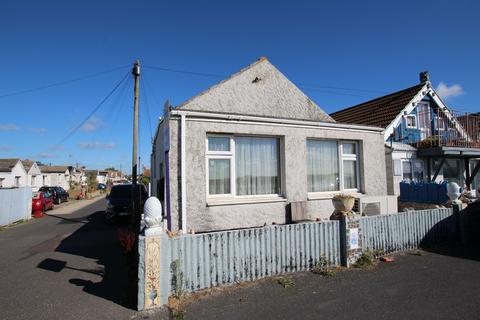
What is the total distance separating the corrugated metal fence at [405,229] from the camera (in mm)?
6336

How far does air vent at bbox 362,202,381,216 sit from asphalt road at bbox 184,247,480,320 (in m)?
2.45

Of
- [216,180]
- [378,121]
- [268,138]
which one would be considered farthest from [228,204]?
[378,121]

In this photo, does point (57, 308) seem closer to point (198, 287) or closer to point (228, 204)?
point (198, 287)

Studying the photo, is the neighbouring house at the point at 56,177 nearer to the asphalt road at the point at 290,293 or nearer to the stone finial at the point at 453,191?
the asphalt road at the point at 290,293

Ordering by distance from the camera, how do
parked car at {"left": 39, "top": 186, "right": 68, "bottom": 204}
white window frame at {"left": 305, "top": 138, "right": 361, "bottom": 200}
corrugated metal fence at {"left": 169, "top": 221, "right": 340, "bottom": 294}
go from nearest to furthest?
corrugated metal fence at {"left": 169, "top": 221, "right": 340, "bottom": 294}
white window frame at {"left": 305, "top": 138, "right": 361, "bottom": 200}
parked car at {"left": 39, "top": 186, "right": 68, "bottom": 204}

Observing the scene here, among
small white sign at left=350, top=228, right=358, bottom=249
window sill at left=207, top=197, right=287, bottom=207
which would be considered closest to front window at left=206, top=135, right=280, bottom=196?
window sill at left=207, top=197, right=287, bottom=207

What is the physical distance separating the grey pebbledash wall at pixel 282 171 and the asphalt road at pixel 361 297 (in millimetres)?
2109

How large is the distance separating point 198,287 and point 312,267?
238cm

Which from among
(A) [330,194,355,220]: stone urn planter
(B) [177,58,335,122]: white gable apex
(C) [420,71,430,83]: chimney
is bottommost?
(A) [330,194,355,220]: stone urn planter

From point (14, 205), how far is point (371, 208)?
17937mm

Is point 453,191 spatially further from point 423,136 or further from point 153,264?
point 423,136

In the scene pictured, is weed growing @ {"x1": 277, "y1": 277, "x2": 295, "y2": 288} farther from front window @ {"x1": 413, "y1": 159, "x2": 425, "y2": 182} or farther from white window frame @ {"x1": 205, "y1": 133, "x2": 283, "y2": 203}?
front window @ {"x1": 413, "y1": 159, "x2": 425, "y2": 182}

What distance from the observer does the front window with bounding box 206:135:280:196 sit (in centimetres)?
716

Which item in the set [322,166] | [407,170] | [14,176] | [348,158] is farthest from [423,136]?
[14,176]
